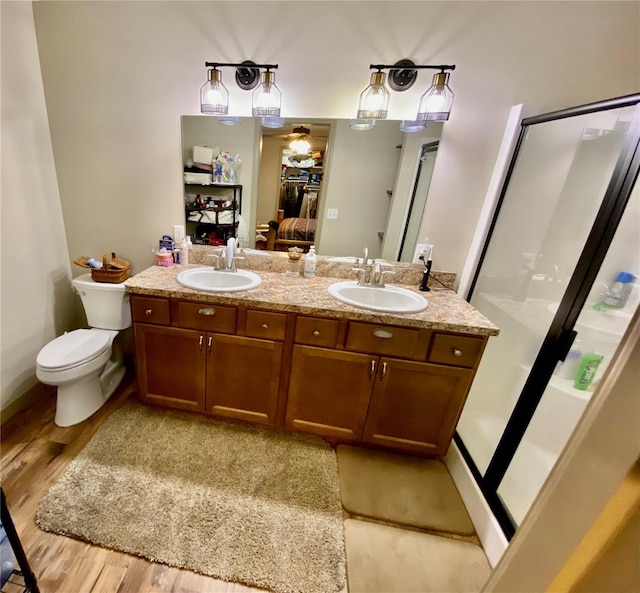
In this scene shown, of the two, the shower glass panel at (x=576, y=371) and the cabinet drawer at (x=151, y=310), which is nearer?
the shower glass panel at (x=576, y=371)

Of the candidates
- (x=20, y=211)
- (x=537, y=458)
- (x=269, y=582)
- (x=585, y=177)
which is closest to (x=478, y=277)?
(x=585, y=177)

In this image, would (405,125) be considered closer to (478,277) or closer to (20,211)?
(478,277)

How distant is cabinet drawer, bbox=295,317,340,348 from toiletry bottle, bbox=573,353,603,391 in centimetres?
128

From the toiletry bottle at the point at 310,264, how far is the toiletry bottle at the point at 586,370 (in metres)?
1.50

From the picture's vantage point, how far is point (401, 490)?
1.51 metres

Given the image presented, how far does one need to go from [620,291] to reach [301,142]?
1.83 metres

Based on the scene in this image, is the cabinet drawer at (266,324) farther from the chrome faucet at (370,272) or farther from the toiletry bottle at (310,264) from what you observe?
the chrome faucet at (370,272)

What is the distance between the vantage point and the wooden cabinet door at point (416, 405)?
4.74ft

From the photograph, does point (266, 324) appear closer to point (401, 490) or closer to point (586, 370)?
point (401, 490)

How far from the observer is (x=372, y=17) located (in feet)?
4.83

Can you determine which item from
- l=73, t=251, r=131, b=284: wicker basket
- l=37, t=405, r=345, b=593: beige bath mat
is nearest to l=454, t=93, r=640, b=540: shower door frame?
l=37, t=405, r=345, b=593: beige bath mat

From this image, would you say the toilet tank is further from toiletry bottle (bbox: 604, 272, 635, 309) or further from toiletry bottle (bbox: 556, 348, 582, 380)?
toiletry bottle (bbox: 604, 272, 635, 309)

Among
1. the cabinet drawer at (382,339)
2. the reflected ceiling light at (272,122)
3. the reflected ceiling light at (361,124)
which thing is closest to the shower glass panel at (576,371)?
the cabinet drawer at (382,339)

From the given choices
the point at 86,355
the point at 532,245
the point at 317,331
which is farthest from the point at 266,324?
the point at 532,245
